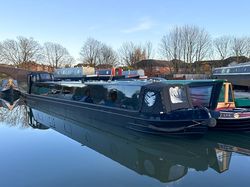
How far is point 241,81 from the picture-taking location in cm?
2205

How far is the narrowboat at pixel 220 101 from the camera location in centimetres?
974

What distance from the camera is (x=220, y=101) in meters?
10.7

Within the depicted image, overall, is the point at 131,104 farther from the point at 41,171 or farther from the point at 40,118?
the point at 40,118

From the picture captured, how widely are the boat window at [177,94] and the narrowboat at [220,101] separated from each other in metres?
0.79

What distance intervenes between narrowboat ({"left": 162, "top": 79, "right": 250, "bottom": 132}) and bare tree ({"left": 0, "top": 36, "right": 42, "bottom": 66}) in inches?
2284

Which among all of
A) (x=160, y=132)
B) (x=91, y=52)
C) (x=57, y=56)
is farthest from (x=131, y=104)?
(x=57, y=56)

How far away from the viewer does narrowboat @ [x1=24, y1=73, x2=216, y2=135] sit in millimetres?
8703

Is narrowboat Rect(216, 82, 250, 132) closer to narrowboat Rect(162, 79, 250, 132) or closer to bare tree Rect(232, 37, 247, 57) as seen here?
narrowboat Rect(162, 79, 250, 132)


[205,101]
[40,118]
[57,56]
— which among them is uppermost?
[57,56]

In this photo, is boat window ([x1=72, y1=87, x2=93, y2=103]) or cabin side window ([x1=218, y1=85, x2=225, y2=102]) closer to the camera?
cabin side window ([x1=218, y1=85, x2=225, y2=102])

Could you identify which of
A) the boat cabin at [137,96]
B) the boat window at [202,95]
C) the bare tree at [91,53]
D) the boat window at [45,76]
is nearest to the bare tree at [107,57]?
the bare tree at [91,53]

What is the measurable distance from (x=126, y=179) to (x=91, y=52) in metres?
59.2

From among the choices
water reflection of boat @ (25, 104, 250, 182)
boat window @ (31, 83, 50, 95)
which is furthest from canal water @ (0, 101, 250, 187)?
boat window @ (31, 83, 50, 95)

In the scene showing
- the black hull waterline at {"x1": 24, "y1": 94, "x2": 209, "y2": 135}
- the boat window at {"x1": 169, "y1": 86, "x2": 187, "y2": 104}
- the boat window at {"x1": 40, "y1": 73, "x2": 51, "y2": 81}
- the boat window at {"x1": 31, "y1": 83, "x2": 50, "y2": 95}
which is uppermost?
the boat window at {"x1": 40, "y1": 73, "x2": 51, "y2": 81}
